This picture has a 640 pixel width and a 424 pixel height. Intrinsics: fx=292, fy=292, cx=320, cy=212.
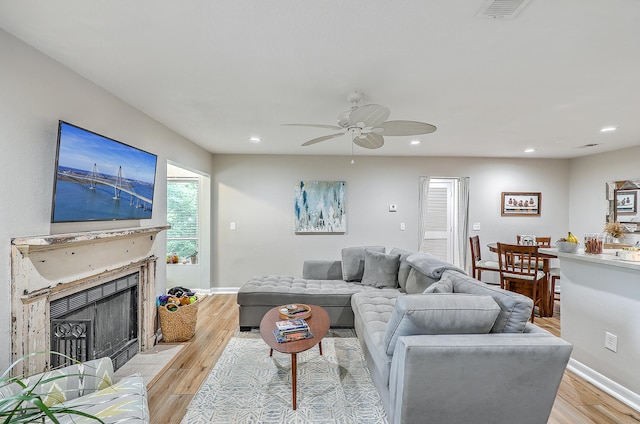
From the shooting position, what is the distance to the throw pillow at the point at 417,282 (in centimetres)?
290

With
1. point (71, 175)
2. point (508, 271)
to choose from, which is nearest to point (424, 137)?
point (508, 271)

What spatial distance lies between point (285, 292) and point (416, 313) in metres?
1.92

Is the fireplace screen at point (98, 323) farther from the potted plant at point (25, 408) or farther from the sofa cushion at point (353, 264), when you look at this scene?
the sofa cushion at point (353, 264)

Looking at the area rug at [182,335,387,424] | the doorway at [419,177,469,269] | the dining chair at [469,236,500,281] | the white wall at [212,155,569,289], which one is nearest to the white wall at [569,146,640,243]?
the white wall at [212,155,569,289]

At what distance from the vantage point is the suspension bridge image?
1.95 meters

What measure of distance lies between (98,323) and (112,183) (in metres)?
1.17

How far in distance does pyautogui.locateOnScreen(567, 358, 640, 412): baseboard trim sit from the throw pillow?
4.49ft

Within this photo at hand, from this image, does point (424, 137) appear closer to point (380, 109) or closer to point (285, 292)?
point (380, 109)

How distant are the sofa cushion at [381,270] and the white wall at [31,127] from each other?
112 inches

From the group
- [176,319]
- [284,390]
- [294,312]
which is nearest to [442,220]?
[294,312]

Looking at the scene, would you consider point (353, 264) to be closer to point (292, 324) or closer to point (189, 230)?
point (292, 324)

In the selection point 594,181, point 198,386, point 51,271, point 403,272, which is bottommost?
point 198,386

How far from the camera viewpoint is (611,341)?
2258 millimetres

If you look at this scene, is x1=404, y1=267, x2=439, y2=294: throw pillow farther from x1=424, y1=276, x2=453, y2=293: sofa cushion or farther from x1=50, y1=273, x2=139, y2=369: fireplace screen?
x1=50, y1=273, x2=139, y2=369: fireplace screen
